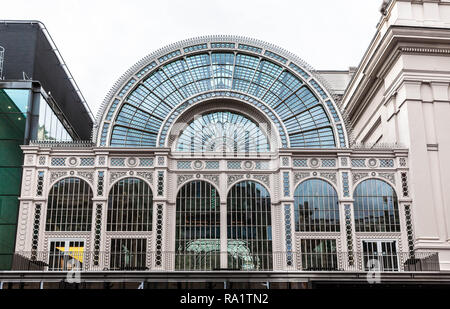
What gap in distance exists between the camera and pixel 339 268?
106 feet

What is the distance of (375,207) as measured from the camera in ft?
110

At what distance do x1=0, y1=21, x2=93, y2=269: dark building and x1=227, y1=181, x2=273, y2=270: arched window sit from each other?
43.8 ft

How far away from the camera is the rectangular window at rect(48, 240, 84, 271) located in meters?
32.0

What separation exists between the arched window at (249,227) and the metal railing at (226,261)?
55mm

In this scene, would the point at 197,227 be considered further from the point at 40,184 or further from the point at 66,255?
the point at 40,184

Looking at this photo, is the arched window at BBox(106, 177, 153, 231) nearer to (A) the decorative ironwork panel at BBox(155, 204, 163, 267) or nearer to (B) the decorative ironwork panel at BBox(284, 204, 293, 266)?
(A) the decorative ironwork panel at BBox(155, 204, 163, 267)

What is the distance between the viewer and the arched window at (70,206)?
33.0m

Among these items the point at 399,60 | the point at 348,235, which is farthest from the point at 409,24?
the point at 348,235

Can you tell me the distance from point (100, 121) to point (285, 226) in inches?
486

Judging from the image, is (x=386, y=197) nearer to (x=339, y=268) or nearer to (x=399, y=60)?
(x=339, y=268)

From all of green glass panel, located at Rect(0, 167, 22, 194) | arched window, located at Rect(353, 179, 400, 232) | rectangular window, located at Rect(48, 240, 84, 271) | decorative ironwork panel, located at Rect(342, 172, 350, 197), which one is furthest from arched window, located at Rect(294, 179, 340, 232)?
green glass panel, located at Rect(0, 167, 22, 194)

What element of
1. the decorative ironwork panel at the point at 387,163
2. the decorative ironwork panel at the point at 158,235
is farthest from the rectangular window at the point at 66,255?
the decorative ironwork panel at the point at 387,163
